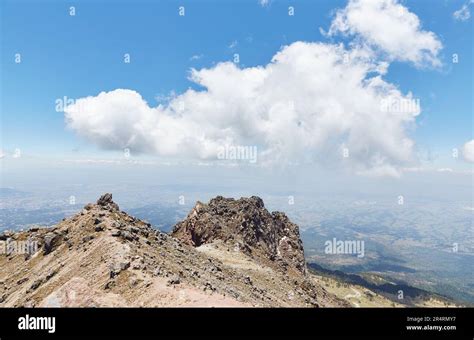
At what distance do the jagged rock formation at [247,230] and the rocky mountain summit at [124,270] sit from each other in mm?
3308

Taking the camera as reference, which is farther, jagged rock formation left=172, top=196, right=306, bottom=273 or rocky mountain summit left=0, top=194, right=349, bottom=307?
jagged rock formation left=172, top=196, right=306, bottom=273

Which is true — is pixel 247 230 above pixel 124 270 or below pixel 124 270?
below

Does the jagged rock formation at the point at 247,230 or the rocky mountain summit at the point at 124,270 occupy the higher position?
the rocky mountain summit at the point at 124,270

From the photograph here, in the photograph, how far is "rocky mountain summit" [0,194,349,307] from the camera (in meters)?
37.0

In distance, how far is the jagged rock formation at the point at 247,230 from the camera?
112625 millimetres

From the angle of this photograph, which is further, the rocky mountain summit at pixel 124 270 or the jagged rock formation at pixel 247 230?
the jagged rock formation at pixel 247 230

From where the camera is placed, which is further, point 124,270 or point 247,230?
point 247,230

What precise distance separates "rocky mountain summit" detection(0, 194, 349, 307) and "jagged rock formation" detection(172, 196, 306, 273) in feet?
10.9

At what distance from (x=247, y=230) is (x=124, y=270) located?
88113 mm

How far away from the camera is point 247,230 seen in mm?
126625

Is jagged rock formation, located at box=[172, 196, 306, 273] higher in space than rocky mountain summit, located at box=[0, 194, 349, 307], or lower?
lower

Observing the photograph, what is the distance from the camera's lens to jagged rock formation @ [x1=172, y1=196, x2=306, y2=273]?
11262 cm

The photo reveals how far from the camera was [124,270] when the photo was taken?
40.5m
